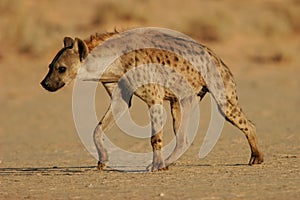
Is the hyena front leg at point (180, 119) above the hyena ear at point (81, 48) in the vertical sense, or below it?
below

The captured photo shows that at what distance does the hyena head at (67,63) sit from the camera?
10039mm

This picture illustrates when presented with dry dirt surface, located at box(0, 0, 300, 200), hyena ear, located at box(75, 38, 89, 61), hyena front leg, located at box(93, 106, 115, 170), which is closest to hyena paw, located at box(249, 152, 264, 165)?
dry dirt surface, located at box(0, 0, 300, 200)

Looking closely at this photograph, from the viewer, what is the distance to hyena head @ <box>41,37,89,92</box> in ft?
32.9

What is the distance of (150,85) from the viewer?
9.85 m

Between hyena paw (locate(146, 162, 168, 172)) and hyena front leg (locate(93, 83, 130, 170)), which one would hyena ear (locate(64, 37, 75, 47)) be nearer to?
hyena front leg (locate(93, 83, 130, 170))

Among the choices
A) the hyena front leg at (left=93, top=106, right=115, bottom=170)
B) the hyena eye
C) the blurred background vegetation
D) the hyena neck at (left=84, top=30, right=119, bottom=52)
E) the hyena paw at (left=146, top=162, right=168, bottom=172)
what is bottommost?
the hyena paw at (left=146, top=162, right=168, bottom=172)

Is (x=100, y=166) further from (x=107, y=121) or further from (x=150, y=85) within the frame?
(x=150, y=85)

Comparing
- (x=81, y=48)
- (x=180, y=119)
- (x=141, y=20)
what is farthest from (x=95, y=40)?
(x=141, y=20)

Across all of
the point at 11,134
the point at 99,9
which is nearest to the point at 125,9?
the point at 99,9

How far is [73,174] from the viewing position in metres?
10.0

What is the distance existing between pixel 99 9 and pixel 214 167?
17.8 meters

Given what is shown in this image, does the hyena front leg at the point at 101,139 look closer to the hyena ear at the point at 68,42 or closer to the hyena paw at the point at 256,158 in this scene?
the hyena ear at the point at 68,42

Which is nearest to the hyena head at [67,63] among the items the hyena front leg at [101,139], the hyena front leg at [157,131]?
the hyena front leg at [101,139]

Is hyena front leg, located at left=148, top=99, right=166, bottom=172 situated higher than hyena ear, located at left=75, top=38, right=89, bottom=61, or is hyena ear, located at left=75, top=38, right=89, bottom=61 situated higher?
hyena ear, located at left=75, top=38, right=89, bottom=61
